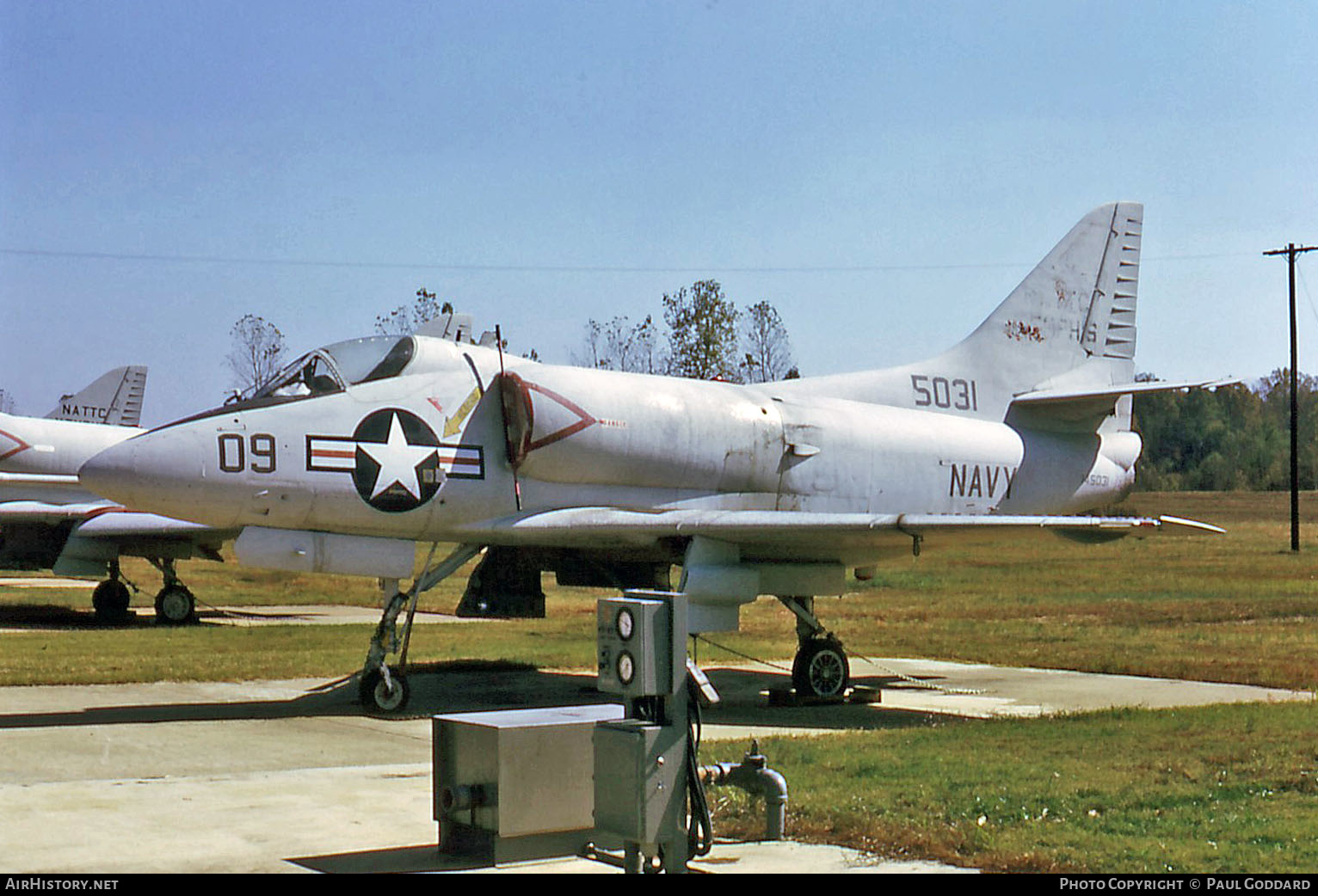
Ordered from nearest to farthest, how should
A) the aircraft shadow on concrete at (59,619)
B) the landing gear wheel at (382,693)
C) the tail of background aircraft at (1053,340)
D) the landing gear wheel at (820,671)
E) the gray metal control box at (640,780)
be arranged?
1. the gray metal control box at (640,780)
2. the landing gear wheel at (382,693)
3. the landing gear wheel at (820,671)
4. the tail of background aircraft at (1053,340)
5. the aircraft shadow on concrete at (59,619)

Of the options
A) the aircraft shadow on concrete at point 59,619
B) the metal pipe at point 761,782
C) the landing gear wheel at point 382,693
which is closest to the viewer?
the metal pipe at point 761,782

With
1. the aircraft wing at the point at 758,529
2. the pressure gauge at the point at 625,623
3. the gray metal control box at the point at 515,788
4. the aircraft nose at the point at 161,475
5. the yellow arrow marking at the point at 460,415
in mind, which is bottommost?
the gray metal control box at the point at 515,788

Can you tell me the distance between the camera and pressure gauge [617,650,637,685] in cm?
643

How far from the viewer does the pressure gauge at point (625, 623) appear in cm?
647

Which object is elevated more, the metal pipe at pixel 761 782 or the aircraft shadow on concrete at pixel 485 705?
the metal pipe at pixel 761 782

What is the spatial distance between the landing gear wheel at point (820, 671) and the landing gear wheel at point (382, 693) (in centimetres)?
398

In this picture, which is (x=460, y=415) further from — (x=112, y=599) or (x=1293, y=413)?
(x=1293, y=413)

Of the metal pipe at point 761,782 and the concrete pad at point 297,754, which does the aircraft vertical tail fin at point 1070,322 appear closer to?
the concrete pad at point 297,754

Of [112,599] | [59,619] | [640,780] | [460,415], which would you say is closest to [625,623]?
[640,780]

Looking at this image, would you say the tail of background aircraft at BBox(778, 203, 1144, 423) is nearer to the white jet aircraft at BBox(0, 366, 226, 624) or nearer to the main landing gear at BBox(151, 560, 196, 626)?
the white jet aircraft at BBox(0, 366, 226, 624)

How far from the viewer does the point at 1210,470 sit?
69.3m

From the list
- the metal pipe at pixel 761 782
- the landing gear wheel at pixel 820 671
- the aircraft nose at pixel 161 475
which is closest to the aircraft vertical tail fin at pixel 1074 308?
the landing gear wheel at pixel 820 671

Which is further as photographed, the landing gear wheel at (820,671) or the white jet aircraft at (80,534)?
the white jet aircraft at (80,534)
